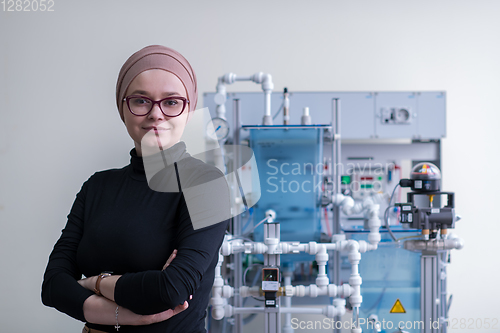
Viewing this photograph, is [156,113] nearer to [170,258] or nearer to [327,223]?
[170,258]

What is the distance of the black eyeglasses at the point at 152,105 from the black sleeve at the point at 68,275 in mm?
311

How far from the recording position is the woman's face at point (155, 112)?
865 mm

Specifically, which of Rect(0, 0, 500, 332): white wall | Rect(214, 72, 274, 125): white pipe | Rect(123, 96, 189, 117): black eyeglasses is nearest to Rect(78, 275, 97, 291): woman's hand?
Rect(123, 96, 189, 117): black eyeglasses

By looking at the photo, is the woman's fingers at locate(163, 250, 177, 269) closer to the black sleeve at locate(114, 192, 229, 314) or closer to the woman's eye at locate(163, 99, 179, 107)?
the black sleeve at locate(114, 192, 229, 314)

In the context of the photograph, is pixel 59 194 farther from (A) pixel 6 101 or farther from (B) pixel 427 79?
(B) pixel 427 79

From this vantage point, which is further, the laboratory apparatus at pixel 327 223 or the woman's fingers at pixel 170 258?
the laboratory apparatus at pixel 327 223

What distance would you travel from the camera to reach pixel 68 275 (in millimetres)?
899

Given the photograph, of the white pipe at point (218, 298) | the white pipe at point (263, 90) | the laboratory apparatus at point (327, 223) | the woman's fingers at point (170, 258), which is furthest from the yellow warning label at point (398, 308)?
the woman's fingers at point (170, 258)

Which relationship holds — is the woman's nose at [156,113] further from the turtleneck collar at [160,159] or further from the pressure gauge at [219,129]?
the pressure gauge at [219,129]

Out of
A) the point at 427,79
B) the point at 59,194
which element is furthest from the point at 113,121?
the point at 427,79

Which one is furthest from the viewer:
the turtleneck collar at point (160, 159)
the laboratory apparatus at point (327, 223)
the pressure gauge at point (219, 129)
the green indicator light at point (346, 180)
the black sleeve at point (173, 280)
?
the green indicator light at point (346, 180)

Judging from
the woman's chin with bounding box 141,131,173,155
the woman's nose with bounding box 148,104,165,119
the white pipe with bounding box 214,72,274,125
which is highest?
the white pipe with bounding box 214,72,274,125

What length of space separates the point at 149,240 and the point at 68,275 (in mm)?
243

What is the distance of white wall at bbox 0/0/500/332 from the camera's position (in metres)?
2.52
